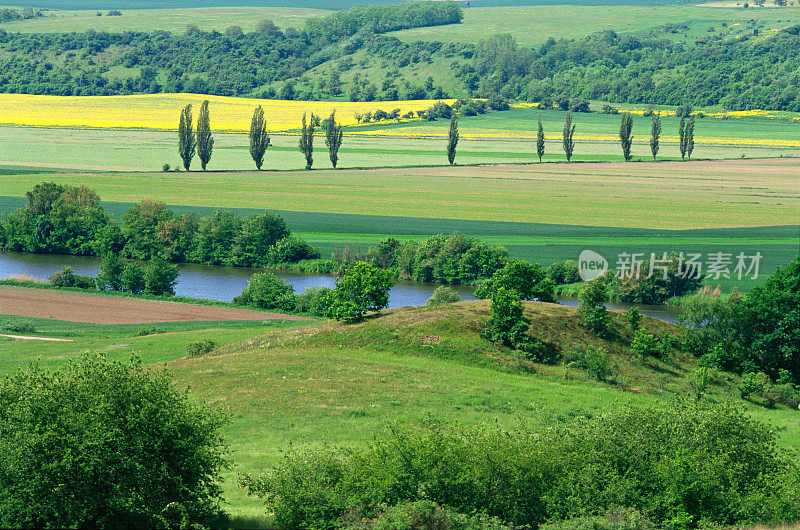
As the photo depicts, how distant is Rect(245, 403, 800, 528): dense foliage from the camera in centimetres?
2534

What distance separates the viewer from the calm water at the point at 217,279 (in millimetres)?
87500

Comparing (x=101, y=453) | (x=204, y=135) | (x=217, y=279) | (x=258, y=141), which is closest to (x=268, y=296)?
(x=217, y=279)

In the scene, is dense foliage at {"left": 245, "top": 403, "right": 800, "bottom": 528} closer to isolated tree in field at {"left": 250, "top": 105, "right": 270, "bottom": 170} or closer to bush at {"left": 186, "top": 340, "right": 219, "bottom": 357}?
bush at {"left": 186, "top": 340, "right": 219, "bottom": 357}

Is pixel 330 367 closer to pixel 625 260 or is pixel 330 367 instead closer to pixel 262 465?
pixel 262 465

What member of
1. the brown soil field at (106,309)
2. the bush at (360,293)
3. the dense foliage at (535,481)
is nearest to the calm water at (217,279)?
the brown soil field at (106,309)

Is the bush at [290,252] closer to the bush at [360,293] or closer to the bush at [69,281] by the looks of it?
the bush at [69,281]

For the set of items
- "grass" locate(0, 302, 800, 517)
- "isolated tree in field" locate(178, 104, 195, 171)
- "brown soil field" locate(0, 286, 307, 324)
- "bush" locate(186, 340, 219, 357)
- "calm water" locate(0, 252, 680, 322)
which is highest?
"isolated tree in field" locate(178, 104, 195, 171)

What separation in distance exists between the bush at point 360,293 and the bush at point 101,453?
28736mm

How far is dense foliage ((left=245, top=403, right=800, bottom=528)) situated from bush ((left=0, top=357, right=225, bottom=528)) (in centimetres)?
255

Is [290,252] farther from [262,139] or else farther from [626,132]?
[626,132]

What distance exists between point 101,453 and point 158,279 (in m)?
65.3

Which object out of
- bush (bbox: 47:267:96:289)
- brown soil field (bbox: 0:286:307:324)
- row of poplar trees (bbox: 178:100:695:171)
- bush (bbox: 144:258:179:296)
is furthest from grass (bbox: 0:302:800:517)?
row of poplar trees (bbox: 178:100:695:171)

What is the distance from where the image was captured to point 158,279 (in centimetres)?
8688

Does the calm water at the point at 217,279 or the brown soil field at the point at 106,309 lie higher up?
the brown soil field at the point at 106,309
